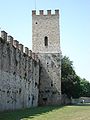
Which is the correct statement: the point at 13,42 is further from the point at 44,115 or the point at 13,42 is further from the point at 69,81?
the point at 69,81

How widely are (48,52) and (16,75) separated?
12.9m

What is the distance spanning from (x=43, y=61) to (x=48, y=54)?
115 cm

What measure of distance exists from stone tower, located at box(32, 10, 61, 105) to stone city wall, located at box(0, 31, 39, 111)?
4.43 ft

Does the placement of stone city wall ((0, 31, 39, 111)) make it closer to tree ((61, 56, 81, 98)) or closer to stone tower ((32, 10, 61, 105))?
stone tower ((32, 10, 61, 105))

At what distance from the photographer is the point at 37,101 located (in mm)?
46875

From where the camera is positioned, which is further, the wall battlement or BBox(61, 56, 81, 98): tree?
BBox(61, 56, 81, 98): tree

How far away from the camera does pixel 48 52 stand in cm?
4872

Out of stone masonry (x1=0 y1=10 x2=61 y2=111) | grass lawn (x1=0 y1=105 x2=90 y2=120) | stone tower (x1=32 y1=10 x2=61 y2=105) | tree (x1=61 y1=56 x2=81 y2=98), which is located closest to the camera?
grass lawn (x1=0 y1=105 x2=90 y2=120)

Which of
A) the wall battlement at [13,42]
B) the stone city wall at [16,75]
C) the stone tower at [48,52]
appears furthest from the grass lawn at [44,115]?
the stone tower at [48,52]

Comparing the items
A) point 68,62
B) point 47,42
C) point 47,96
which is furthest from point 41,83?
point 68,62

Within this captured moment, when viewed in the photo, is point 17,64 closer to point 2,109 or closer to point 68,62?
point 2,109

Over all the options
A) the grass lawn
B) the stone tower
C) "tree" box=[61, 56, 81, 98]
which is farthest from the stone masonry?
the grass lawn

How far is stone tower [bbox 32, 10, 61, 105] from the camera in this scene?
47.8 metres

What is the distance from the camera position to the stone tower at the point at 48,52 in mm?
47812
